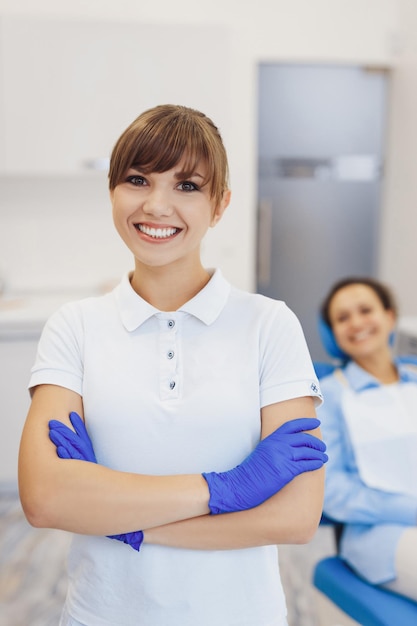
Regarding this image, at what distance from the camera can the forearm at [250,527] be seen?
0.86 meters

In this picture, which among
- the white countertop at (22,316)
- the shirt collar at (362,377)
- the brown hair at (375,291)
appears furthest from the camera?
Answer: the white countertop at (22,316)

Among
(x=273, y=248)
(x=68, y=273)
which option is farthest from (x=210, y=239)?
(x=68, y=273)

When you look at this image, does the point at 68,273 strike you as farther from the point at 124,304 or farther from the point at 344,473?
the point at 124,304

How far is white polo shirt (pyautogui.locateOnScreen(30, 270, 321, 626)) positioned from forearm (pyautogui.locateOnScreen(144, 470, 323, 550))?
0.05m

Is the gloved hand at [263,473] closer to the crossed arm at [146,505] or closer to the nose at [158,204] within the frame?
the crossed arm at [146,505]

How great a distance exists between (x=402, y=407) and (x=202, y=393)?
103cm

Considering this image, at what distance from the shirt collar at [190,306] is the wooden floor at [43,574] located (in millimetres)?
1371

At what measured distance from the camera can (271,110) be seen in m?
3.44

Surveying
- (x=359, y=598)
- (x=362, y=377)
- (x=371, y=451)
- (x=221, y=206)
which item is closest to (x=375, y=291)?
(x=362, y=377)

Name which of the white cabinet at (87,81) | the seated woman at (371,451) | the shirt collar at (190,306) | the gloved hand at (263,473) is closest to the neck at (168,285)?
the shirt collar at (190,306)

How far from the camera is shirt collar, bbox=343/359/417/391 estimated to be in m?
1.82

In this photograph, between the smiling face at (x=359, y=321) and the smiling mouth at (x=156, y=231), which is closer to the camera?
the smiling mouth at (x=156, y=231)

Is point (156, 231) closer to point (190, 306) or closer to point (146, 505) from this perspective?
point (190, 306)

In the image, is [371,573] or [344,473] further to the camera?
[344,473]
